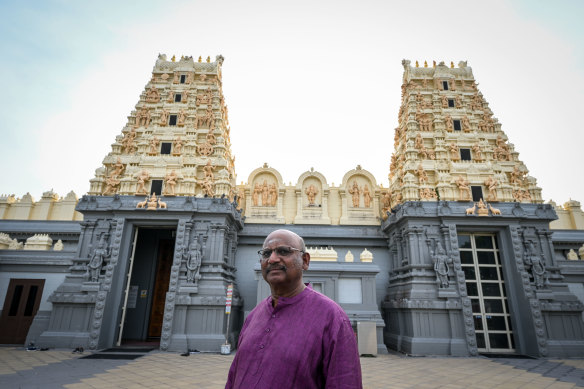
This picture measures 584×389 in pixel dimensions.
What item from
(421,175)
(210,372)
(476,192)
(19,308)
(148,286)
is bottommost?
(210,372)

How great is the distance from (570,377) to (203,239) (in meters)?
14.8

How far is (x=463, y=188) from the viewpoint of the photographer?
1672cm

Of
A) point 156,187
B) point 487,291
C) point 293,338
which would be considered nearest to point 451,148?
point 487,291

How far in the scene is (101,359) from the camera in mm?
11523

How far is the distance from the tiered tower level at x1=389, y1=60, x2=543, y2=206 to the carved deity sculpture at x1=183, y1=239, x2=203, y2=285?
11.1 m

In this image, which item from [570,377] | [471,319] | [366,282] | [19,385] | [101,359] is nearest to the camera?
[19,385]

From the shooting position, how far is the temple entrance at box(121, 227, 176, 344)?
17.5m

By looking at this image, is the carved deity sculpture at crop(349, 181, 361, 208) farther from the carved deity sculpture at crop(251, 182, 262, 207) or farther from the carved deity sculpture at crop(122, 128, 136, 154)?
the carved deity sculpture at crop(122, 128, 136, 154)

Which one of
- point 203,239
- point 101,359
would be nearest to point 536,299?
point 203,239

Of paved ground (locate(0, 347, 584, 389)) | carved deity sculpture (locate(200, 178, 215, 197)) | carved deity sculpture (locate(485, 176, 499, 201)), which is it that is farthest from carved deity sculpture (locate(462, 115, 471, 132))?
carved deity sculpture (locate(200, 178, 215, 197))

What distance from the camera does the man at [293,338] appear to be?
2.16m

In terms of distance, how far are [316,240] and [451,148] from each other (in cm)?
955

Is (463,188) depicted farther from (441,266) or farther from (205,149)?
(205,149)

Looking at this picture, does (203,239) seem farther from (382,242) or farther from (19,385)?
(382,242)
